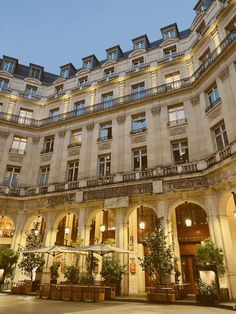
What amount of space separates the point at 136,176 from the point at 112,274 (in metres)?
6.35

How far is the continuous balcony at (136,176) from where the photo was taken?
576 inches

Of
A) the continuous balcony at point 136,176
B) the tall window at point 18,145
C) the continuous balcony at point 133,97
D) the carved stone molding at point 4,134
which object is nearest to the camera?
the continuous balcony at point 136,176

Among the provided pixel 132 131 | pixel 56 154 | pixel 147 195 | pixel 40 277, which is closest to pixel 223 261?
pixel 147 195

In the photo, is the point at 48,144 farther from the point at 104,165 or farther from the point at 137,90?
the point at 137,90

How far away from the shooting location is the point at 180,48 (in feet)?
73.0

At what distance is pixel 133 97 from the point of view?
21.0 metres

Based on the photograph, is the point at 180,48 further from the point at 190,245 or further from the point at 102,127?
the point at 190,245

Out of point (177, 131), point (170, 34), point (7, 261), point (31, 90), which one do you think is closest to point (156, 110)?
point (177, 131)

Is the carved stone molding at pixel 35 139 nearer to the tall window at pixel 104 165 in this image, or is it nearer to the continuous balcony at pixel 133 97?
the continuous balcony at pixel 133 97

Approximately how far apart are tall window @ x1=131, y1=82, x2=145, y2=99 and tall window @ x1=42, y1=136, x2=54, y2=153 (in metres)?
8.54

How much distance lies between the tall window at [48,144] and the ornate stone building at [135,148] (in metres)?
0.13

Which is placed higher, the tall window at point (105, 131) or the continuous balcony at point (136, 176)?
the tall window at point (105, 131)

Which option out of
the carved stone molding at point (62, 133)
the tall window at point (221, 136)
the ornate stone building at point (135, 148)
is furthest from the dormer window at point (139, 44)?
the tall window at point (221, 136)

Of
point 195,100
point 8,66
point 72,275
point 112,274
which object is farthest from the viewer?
point 8,66
